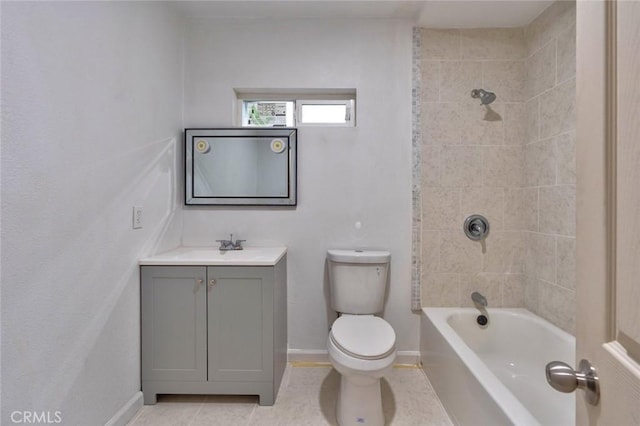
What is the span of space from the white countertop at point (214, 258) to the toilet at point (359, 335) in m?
0.45

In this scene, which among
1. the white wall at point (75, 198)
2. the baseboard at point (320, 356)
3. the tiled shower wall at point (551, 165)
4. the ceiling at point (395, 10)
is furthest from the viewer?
the baseboard at point (320, 356)

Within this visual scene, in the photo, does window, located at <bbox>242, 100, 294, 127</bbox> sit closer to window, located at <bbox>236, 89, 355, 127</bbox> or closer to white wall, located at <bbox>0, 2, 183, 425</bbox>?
window, located at <bbox>236, 89, 355, 127</bbox>

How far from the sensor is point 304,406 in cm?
161

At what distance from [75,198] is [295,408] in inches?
56.9

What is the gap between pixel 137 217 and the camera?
61.2 inches

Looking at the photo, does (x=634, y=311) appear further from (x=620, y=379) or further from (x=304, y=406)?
(x=304, y=406)

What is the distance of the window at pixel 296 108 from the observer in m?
2.17

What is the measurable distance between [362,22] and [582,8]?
1.81m

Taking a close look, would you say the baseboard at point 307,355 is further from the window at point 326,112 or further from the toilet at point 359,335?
the window at point 326,112

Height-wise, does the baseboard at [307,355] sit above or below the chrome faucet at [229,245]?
below

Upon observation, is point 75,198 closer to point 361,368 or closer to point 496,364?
point 361,368

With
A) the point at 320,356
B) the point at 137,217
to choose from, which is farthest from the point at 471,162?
the point at 137,217

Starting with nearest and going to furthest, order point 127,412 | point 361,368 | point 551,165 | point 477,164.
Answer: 1. point 361,368
2. point 127,412
3. point 551,165
4. point 477,164

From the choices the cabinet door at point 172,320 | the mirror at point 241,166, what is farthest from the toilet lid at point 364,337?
the mirror at point 241,166
